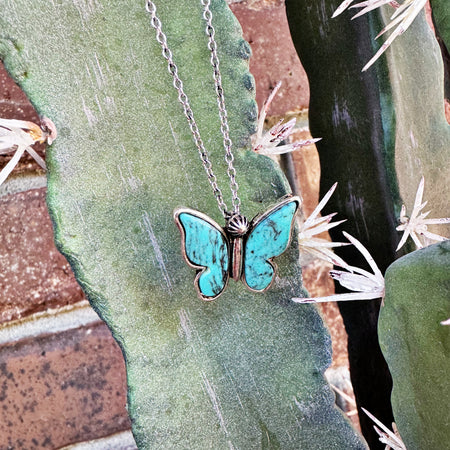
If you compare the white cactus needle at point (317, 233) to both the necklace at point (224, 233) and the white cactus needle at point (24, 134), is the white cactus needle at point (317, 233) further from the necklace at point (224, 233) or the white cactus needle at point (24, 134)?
the white cactus needle at point (24, 134)

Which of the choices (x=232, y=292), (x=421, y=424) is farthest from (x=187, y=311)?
(x=421, y=424)

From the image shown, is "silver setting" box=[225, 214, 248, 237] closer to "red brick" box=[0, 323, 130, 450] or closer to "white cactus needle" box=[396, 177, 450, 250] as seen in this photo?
"white cactus needle" box=[396, 177, 450, 250]

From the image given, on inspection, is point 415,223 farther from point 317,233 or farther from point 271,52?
point 271,52

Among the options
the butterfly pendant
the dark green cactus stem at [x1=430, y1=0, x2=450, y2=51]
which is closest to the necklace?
the butterfly pendant

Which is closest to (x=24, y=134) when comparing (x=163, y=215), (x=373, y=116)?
(x=163, y=215)

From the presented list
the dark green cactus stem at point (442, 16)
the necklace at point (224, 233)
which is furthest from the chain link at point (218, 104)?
the dark green cactus stem at point (442, 16)

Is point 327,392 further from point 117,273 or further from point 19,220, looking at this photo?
point 19,220
